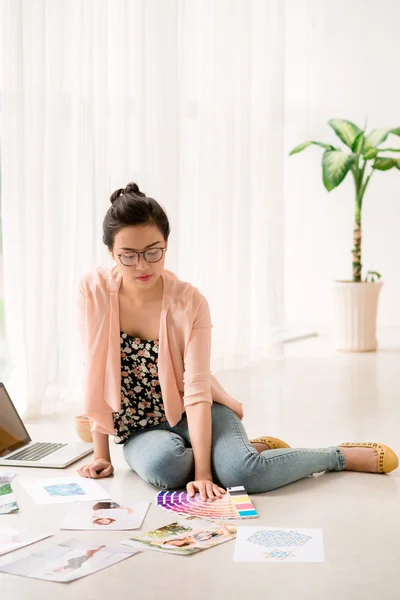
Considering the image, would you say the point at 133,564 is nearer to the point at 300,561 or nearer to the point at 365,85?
the point at 300,561

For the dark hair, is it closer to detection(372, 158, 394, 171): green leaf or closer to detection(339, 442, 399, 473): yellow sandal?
detection(339, 442, 399, 473): yellow sandal

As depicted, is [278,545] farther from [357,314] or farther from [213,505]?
[357,314]

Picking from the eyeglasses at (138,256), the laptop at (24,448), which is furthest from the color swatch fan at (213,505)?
the eyeglasses at (138,256)

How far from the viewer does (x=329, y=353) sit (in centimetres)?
553

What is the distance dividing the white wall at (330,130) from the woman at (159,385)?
4.05 meters

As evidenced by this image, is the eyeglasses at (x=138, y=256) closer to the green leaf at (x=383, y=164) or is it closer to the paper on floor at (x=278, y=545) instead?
the paper on floor at (x=278, y=545)

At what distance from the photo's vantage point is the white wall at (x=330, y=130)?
6.50 meters

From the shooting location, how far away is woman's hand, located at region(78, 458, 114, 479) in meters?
2.69

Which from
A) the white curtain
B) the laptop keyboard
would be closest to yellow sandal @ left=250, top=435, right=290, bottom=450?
the laptop keyboard

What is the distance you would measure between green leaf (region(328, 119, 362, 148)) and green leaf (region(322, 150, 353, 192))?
16 centimetres

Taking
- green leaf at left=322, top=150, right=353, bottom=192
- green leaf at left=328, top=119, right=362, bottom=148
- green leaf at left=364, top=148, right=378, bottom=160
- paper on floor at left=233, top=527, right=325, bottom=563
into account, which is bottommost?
paper on floor at left=233, top=527, right=325, bottom=563

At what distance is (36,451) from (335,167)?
3089 mm

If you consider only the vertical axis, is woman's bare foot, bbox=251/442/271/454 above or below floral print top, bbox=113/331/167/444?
below

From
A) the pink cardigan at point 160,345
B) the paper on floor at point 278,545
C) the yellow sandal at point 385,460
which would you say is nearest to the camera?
the paper on floor at point 278,545
